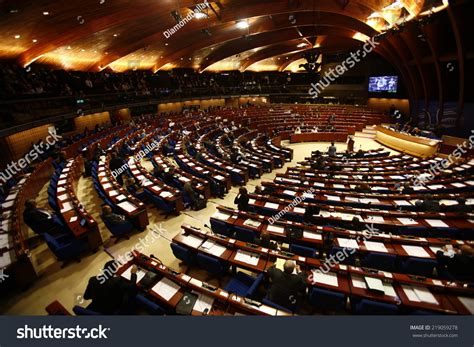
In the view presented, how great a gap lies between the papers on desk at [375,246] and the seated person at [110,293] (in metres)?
5.59

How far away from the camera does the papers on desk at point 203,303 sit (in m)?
4.34

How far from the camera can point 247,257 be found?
18.9 ft

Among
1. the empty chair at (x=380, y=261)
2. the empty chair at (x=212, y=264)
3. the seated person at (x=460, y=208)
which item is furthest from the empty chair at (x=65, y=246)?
the seated person at (x=460, y=208)

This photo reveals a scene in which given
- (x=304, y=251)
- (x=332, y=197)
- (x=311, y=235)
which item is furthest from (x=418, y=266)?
(x=332, y=197)

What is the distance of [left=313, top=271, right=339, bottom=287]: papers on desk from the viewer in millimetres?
4926

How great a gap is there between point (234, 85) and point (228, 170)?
108 feet

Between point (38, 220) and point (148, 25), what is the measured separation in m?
16.8

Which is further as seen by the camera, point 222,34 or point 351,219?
point 222,34

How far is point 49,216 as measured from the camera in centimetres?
759

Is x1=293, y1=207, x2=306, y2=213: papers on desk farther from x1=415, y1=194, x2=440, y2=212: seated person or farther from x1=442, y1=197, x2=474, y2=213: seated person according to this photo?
x1=442, y1=197, x2=474, y2=213: seated person

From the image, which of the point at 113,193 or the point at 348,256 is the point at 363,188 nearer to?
the point at 348,256

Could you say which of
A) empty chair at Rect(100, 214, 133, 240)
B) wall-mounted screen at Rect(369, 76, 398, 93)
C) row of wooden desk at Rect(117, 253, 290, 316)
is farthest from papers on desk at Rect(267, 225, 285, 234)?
wall-mounted screen at Rect(369, 76, 398, 93)
